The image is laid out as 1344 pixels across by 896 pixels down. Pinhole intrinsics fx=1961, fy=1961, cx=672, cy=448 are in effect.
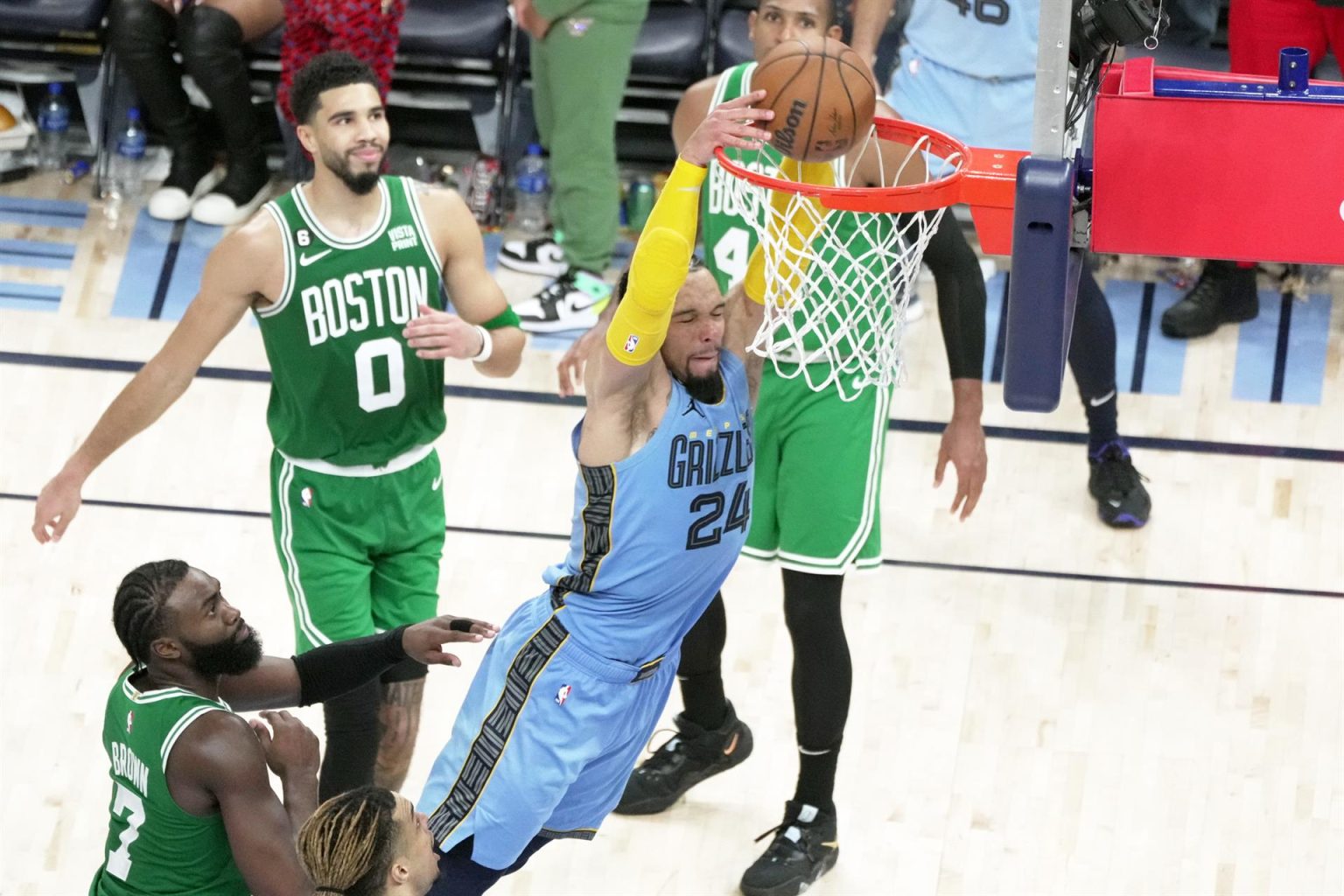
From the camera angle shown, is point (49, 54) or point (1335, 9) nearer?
point (1335, 9)

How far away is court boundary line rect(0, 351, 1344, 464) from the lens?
6930 millimetres

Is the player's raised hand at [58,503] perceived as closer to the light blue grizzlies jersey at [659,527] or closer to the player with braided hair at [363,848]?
the light blue grizzlies jersey at [659,527]

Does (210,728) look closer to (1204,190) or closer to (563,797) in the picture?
(563,797)

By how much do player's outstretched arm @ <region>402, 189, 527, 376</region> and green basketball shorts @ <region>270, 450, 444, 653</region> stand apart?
34cm

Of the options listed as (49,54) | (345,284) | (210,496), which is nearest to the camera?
(345,284)

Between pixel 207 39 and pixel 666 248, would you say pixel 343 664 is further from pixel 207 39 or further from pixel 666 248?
pixel 207 39

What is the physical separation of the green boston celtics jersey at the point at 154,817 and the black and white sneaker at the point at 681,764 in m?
1.63

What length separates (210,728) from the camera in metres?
3.89

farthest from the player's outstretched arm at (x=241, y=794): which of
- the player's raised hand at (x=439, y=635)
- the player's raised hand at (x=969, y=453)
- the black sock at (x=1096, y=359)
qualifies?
the black sock at (x=1096, y=359)

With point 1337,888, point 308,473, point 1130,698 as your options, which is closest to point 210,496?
point 308,473

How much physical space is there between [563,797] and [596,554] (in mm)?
581

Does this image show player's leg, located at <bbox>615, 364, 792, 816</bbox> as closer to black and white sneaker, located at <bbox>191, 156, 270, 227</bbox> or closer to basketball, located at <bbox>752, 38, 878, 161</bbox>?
basketball, located at <bbox>752, 38, 878, 161</bbox>

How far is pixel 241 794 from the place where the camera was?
152 inches

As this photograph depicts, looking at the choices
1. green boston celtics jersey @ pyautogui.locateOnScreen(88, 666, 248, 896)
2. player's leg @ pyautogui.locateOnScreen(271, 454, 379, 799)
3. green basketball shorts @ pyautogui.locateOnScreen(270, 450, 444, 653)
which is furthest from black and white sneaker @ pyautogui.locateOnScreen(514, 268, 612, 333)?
green boston celtics jersey @ pyautogui.locateOnScreen(88, 666, 248, 896)
